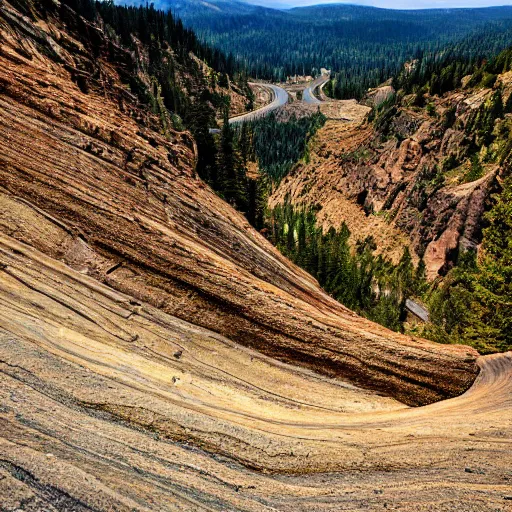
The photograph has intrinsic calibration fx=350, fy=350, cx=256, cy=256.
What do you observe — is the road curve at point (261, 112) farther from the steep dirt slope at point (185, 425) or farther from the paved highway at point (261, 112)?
the steep dirt slope at point (185, 425)

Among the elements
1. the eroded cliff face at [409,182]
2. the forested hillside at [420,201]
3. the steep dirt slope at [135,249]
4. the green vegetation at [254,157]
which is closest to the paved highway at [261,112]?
the green vegetation at [254,157]

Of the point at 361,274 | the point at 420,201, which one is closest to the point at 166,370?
the point at 361,274

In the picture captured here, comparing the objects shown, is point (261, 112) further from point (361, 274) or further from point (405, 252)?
point (361, 274)

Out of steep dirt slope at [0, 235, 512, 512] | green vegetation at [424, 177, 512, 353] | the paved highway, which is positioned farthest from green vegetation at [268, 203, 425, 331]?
the paved highway

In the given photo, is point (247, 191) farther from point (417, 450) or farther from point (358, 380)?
point (417, 450)

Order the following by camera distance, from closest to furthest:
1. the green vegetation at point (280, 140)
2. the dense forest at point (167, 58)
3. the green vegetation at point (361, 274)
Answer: the green vegetation at point (361, 274), the dense forest at point (167, 58), the green vegetation at point (280, 140)

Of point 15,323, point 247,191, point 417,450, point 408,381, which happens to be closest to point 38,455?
point 15,323
